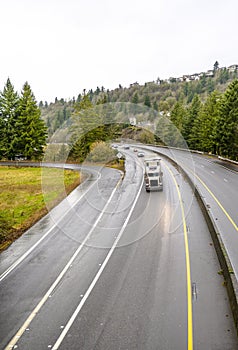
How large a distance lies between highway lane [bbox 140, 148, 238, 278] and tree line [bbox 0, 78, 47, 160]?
2905cm

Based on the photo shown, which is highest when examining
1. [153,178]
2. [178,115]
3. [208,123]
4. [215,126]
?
[178,115]

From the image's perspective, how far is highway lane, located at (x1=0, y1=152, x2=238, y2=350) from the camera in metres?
9.63

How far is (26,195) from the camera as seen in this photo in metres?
32.9

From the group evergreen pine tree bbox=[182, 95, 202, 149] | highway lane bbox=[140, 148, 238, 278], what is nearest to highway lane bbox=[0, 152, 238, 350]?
highway lane bbox=[140, 148, 238, 278]

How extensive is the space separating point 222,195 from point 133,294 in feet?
57.9

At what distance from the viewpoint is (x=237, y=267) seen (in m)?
13.3

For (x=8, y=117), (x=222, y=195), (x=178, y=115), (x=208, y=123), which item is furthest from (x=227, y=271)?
(x=178, y=115)

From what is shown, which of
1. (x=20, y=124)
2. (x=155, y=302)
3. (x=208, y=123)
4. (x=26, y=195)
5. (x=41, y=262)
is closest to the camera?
(x=155, y=302)

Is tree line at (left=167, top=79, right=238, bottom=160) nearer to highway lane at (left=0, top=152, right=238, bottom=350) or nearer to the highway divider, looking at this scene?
highway lane at (left=0, top=152, right=238, bottom=350)

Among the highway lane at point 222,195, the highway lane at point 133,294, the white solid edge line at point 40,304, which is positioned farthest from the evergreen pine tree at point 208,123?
the white solid edge line at point 40,304

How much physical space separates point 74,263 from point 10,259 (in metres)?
3.70

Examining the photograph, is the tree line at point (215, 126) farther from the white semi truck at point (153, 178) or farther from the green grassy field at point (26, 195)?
the green grassy field at point (26, 195)

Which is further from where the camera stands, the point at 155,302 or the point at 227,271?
the point at 227,271

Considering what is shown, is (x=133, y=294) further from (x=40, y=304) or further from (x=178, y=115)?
(x=178, y=115)
